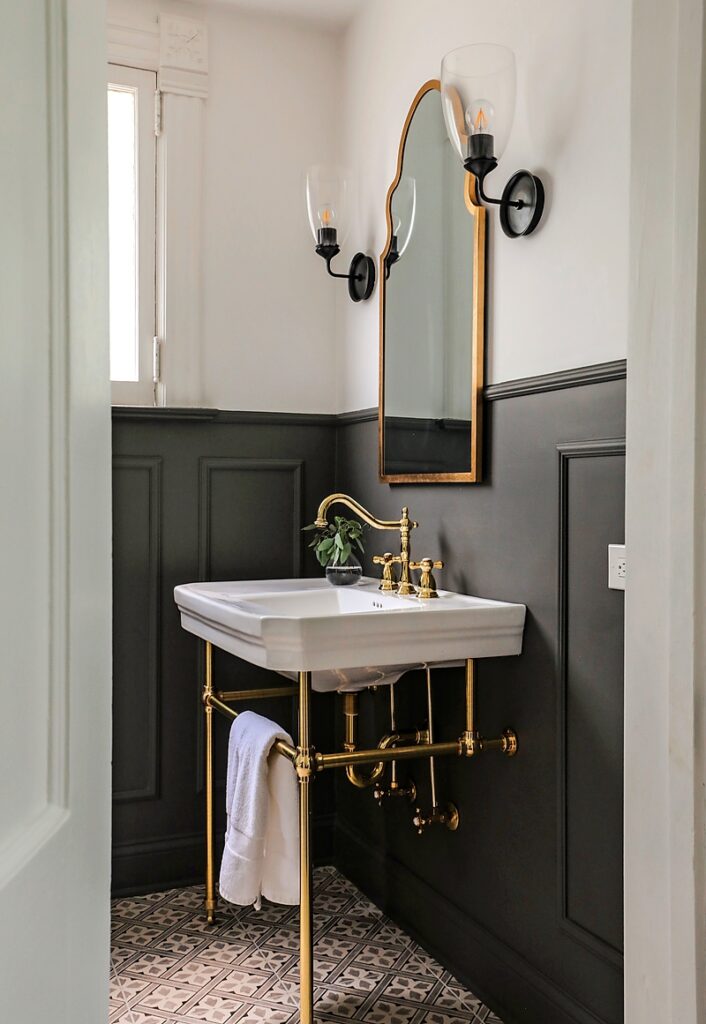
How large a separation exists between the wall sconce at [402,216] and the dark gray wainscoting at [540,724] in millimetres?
619

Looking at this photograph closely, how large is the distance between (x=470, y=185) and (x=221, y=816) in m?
1.89

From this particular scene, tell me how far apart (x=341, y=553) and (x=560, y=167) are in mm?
1126

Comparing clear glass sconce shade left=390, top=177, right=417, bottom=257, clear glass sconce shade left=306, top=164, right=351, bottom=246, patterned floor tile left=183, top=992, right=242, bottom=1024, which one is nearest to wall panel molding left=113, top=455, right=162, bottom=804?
patterned floor tile left=183, top=992, right=242, bottom=1024

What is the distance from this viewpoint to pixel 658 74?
1.13 m

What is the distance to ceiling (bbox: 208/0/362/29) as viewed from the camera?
2686mm

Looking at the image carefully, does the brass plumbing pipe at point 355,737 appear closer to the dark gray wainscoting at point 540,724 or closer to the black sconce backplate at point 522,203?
the dark gray wainscoting at point 540,724

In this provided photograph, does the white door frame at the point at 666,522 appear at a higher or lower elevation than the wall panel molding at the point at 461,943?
higher

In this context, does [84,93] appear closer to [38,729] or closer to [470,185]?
[38,729]

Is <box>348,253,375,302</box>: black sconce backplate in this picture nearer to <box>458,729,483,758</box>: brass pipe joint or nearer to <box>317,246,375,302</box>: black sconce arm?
<box>317,246,375,302</box>: black sconce arm

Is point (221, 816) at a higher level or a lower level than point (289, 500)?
lower

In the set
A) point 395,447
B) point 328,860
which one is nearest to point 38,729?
point 395,447

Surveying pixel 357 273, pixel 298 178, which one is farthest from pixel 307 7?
pixel 357 273

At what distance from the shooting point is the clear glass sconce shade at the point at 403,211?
236cm

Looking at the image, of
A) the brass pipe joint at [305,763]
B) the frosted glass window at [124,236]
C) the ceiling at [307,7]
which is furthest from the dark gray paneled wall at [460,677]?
the ceiling at [307,7]
